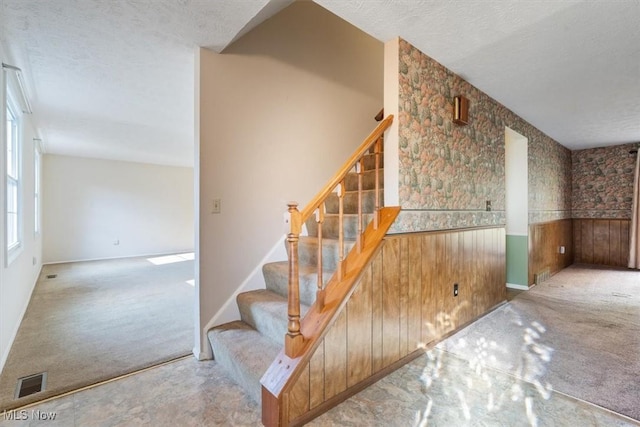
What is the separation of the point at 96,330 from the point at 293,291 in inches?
93.3

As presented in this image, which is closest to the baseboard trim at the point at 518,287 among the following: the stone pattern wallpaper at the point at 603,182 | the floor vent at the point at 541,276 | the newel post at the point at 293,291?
the floor vent at the point at 541,276

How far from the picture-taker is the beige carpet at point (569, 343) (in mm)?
1834

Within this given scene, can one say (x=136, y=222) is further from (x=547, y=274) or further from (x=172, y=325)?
(x=547, y=274)

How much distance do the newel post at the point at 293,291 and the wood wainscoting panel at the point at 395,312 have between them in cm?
12

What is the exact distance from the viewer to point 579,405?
165 cm

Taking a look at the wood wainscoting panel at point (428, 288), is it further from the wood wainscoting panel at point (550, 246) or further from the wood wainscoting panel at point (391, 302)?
the wood wainscoting panel at point (550, 246)

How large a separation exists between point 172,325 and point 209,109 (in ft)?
6.77

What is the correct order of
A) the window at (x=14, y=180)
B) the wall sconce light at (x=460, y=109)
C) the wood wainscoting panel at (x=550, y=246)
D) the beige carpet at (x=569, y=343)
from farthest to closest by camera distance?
the wood wainscoting panel at (x=550, y=246)
the window at (x=14, y=180)
the wall sconce light at (x=460, y=109)
the beige carpet at (x=569, y=343)

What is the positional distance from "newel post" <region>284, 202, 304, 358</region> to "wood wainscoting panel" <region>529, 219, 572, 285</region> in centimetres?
408

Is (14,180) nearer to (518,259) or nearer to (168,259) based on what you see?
(168,259)

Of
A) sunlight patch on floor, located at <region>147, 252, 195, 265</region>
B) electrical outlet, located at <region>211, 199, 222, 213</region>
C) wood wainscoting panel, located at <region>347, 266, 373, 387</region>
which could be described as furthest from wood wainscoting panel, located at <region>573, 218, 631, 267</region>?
sunlight patch on floor, located at <region>147, 252, 195, 265</region>

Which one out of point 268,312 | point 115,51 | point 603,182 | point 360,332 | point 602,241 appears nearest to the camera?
point 360,332

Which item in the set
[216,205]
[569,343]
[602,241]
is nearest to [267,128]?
[216,205]

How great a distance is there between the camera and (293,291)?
1521 millimetres
